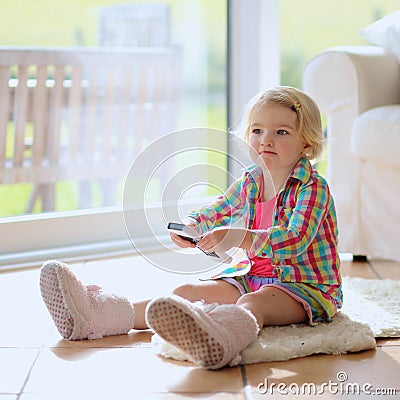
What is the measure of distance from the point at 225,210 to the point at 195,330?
0.41 metres

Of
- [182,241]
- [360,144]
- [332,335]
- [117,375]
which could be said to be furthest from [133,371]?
[360,144]

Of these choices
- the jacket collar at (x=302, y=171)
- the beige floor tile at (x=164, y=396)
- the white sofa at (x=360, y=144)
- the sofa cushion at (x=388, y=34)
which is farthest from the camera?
the sofa cushion at (x=388, y=34)

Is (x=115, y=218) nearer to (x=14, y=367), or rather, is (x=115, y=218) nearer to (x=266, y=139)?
(x=266, y=139)

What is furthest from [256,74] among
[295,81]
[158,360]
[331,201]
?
[158,360]

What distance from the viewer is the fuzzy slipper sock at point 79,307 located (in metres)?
1.43

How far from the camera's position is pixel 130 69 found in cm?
263

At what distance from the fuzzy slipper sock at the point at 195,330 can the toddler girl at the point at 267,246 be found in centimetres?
5

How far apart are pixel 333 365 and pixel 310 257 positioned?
0.85ft

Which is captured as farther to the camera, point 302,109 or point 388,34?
point 388,34

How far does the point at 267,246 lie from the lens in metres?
1.43

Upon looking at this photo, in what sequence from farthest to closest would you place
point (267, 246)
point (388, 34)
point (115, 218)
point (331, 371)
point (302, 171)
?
point (115, 218)
point (388, 34)
point (302, 171)
point (267, 246)
point (331, 371)

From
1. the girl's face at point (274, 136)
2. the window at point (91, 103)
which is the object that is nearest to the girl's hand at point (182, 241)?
the girl's face at point (274, 136)

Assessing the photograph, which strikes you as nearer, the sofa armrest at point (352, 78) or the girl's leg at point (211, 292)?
the girl's leg at point (211, 292)

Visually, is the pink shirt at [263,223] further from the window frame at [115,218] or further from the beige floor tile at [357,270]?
the beige floor tile at [357,270]
